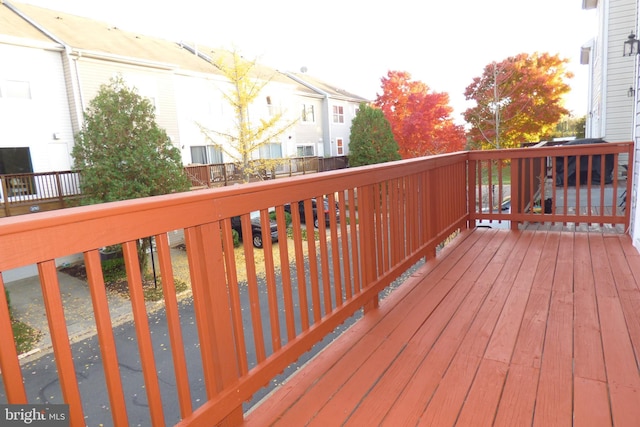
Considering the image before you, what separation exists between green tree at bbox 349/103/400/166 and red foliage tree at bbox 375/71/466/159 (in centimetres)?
157

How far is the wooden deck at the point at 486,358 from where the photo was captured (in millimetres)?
1529

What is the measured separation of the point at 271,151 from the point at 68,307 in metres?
11.4

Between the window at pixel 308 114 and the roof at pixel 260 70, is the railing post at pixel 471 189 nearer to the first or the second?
the roof at pixel 260 70

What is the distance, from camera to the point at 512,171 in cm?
424

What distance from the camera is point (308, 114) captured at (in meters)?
20.0

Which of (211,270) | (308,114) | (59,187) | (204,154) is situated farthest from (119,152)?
(308,114)

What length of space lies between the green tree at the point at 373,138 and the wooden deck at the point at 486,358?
1500 cm

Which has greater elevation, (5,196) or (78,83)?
(78,83)

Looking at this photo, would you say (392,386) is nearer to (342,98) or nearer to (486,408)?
(486,408)

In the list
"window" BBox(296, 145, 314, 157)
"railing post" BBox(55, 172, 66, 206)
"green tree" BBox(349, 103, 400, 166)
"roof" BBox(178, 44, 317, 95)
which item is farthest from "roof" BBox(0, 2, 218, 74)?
"green tree" BBox(349, 103, 400, 166)

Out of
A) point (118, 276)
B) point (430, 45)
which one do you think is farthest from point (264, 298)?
point (430, 45)

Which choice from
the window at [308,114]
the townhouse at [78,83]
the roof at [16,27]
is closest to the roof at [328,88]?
the window at [308,114]

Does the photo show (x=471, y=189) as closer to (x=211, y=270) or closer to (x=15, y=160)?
(x=211, y=270)

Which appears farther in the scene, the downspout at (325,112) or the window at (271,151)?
the downspout at (325,112)
